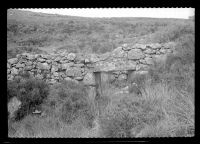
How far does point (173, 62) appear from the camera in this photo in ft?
20.2

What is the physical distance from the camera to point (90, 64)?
7.02 m

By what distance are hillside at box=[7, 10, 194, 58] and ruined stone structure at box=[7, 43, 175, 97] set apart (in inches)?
40.4

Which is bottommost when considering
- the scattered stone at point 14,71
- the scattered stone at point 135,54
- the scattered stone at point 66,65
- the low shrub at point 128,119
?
the low shrub at point 128,119

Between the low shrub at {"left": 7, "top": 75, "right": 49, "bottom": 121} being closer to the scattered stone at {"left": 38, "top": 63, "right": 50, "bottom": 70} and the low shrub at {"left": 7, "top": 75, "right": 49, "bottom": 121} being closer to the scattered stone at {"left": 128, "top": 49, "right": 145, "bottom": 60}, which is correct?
the scattered stone at {"left": 38, "top": 63, "right": 50, "bottom": 70}

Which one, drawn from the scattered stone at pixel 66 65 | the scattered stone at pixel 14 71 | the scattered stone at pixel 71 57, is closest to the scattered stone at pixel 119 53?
the scattered stone at pixel 71 57

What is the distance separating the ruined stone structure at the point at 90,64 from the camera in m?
6.72

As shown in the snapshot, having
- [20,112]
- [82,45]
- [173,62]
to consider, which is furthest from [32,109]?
[82,45]

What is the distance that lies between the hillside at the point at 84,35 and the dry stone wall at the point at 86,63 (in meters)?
1.04

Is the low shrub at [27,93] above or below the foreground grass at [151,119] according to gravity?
above

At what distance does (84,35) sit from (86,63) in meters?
5.64

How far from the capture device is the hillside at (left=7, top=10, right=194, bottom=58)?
27.2 feet

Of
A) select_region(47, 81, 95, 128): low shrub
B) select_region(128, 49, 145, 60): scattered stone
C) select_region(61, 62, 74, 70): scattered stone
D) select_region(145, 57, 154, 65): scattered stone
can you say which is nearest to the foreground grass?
select_region(47, 81, 95, 128): low shrub

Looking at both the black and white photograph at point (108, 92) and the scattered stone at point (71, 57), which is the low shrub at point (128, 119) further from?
the scattered stone at point (71, 57)

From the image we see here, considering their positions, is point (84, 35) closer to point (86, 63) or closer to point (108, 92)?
point (86, 63)
